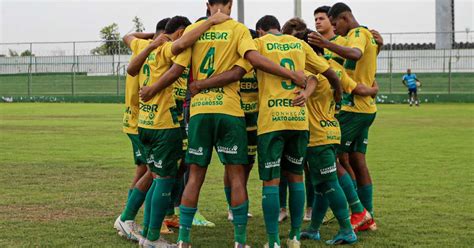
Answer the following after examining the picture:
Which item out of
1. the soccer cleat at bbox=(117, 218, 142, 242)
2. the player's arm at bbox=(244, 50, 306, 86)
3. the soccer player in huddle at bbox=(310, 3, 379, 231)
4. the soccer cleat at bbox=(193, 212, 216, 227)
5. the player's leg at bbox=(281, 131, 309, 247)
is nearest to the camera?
the player's arm at bbox=(244, 50, 306, 86)

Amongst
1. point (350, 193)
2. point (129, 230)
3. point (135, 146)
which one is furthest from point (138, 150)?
point (350, 193)

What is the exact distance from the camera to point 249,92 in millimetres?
7555

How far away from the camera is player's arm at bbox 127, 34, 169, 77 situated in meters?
7.41

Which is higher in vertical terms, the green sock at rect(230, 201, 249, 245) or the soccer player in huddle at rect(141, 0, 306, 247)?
the soccer player in huddle at rect(141, 0, 306, 247)

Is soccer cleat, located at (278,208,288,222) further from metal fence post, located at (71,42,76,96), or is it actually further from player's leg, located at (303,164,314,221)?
metal fence post, located at (71,42,76,96)

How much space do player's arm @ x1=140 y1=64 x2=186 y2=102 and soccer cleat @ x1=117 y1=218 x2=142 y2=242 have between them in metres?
1.39

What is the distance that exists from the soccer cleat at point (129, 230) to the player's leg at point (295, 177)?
1614 mm

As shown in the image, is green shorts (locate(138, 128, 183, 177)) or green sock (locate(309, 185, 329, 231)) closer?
green shorts (locate(138, 128, 183, 177))

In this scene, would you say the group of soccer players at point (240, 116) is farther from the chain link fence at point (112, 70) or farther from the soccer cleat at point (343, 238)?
the chain link fence at point (112, 70)

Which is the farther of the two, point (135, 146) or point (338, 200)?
point (135, 146)

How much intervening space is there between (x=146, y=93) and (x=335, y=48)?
1.99m

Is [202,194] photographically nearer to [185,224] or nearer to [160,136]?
[160,136]

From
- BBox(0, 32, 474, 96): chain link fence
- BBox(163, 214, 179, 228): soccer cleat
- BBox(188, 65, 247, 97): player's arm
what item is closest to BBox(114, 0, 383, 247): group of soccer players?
BBox(188, 65, 247, 97): player's arm

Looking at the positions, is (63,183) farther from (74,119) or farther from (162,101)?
(74,119)
